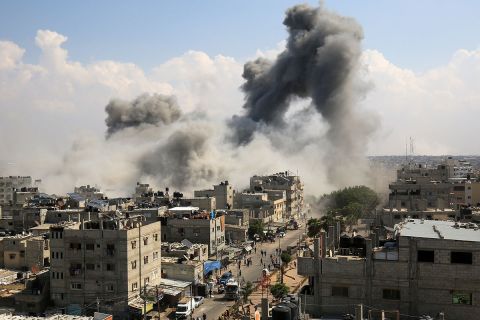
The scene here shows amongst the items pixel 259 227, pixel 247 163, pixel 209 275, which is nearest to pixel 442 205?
pixel 259 227

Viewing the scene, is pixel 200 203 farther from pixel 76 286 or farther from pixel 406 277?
pixel 406 277

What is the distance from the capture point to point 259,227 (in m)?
57.9

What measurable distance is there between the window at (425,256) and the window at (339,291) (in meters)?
3.03

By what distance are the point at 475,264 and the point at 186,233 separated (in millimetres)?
28481

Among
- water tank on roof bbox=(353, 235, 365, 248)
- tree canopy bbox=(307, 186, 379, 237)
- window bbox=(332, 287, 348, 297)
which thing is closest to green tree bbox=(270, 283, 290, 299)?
water tank on roof bbox=(353, 235, 365, 248)

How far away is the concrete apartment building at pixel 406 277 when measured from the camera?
21891 millimetres

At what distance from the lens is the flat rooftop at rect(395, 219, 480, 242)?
74.3 ft

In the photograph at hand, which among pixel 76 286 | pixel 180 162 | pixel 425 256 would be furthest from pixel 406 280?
pixel 180 162

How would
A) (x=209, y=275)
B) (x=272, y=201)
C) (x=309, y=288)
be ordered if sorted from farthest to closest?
(x=272, y=201), (x=209, y=275), (x=309, y=288)

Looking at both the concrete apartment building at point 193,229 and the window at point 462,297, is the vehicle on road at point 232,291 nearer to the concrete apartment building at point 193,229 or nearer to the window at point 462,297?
the concrete apartment building at point 193,229

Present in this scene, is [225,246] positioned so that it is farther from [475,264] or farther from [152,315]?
[475,264]

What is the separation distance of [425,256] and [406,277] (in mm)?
1074

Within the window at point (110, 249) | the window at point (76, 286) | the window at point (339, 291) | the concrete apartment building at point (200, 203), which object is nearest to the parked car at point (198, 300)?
the window at point (110, 249)

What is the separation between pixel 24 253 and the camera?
41.0m
